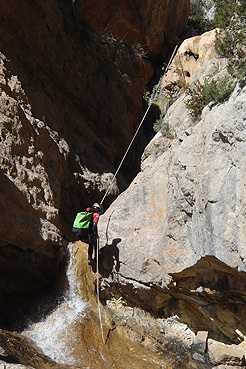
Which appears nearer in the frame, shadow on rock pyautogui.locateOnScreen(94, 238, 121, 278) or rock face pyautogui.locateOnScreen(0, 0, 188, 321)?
rock face pyautogui.locateOnScreen(0, 0, 188, 321)

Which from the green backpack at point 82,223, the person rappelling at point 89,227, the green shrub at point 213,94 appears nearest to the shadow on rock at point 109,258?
the person rappelling at point 89,227

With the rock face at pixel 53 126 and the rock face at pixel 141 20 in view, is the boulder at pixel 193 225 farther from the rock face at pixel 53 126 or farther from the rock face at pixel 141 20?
the rock face at pixel 141 20

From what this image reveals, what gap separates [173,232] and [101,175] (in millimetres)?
4678

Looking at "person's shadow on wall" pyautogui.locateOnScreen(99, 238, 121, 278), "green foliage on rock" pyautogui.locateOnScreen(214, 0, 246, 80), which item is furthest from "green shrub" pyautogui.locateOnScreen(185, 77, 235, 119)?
"person's shadow on wall" pyautogui.locateOnScreen(99, 238, 121, 278)

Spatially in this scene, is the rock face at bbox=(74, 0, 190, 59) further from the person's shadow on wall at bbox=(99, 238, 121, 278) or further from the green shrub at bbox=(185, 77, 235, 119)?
the person's shadow on wall at bbox=(99, 238, 121, 278)

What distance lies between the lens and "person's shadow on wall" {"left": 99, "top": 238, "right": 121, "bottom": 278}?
364 inches

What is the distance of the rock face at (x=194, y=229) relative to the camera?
268 inches

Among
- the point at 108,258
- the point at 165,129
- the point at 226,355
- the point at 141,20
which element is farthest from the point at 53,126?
the point at 226,355

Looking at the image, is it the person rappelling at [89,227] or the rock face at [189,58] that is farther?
the rock face at [189,58]

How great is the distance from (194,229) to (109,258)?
2747 mm

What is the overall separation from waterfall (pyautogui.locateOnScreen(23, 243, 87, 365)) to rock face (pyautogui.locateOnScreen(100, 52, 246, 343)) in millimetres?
950

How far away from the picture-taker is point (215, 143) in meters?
7.48

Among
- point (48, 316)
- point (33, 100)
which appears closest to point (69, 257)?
point (48, 316)

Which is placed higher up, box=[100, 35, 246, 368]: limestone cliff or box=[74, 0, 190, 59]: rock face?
box=[74, 0, 190, 59]: rock face
